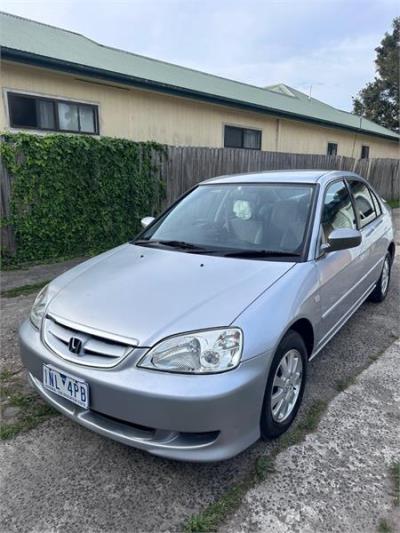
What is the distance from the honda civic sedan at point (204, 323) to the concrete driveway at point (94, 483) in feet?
0.91

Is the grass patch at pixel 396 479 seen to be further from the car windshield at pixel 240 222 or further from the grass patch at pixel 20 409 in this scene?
the grass patch at pixel 20 409

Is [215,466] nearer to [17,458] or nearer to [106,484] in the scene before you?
[106,484]

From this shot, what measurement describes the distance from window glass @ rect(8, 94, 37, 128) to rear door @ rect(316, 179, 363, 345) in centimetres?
651

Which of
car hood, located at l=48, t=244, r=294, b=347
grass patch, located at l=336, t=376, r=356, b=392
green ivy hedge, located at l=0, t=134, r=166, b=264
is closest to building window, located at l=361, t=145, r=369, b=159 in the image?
green ivy hedge, located at l=0, t=134, r=166, b=264

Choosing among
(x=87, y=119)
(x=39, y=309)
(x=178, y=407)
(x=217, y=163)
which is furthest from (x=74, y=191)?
(x=178, y=407)

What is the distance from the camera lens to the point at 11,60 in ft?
22.7

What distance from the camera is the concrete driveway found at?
6.10 ft

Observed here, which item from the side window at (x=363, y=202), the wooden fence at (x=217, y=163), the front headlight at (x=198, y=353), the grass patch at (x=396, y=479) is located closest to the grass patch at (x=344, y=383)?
the grass patch at (x=396, y=479)

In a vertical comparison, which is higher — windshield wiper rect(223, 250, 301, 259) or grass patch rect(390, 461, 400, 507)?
windshield wiper rect(223, 250, 301, 259)

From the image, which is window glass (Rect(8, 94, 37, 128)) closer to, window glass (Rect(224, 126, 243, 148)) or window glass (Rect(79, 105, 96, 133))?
window glass (Rect(79, 105, 96, 133))

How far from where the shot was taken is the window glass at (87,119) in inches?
329

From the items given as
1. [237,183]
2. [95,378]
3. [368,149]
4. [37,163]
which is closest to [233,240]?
[237,183]

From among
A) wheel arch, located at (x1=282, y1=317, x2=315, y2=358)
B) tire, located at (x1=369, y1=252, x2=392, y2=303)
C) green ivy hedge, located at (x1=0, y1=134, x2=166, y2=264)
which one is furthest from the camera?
green ivy hedge, located at (x1=0, y1=134, x2=166, y2=264)

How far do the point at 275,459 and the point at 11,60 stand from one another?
305 inches
